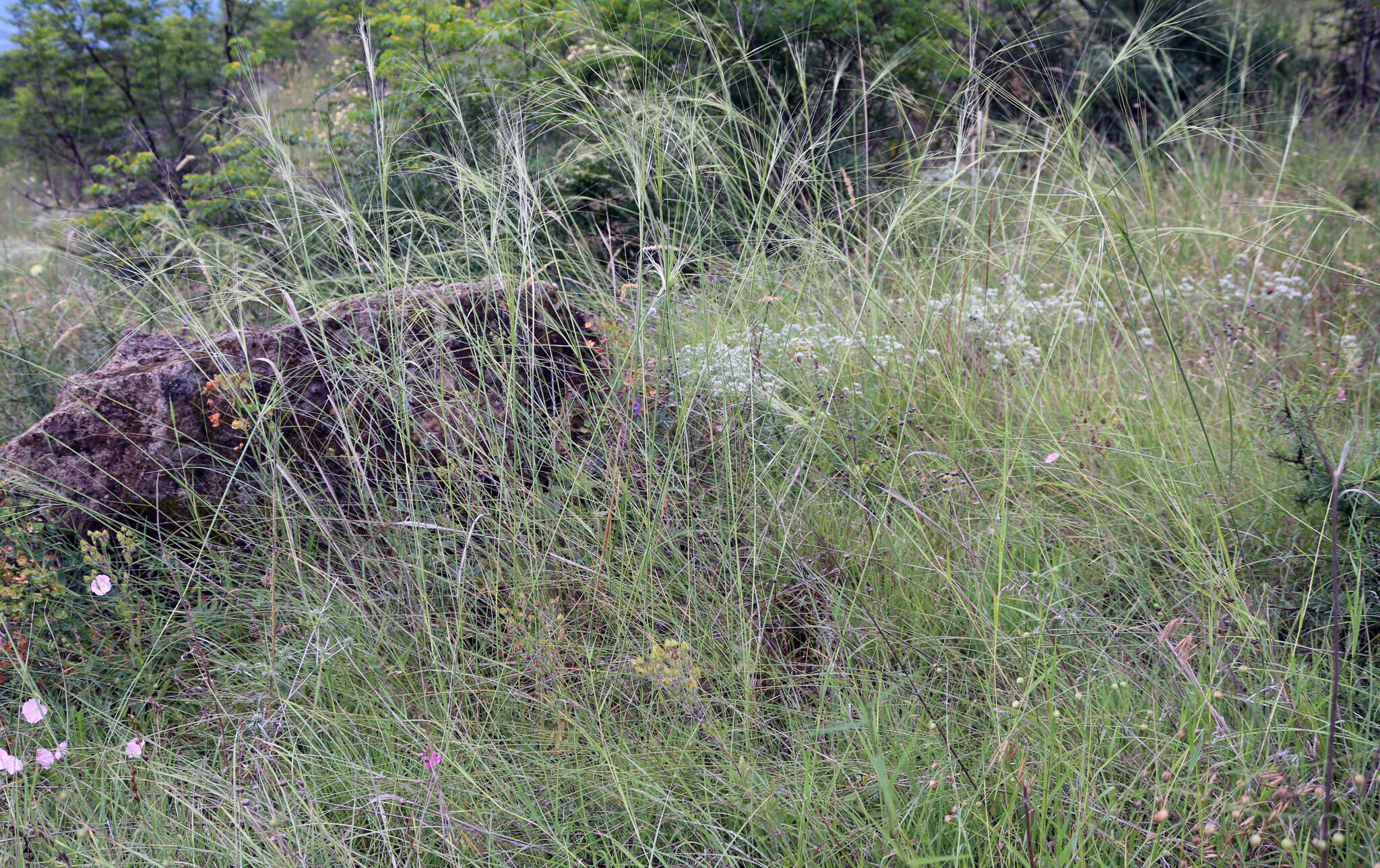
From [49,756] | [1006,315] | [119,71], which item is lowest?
[49,756]

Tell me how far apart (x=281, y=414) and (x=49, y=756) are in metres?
0.89

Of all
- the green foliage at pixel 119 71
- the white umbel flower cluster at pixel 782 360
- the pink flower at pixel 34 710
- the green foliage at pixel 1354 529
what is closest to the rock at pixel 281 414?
the white umbel flower cluster at pixel 782 360

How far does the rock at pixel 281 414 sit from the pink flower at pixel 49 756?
1.90 ft

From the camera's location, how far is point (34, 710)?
1646mm

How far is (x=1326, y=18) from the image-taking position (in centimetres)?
807

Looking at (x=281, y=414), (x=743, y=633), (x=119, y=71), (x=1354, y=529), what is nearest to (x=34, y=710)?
(x=281, y=414)

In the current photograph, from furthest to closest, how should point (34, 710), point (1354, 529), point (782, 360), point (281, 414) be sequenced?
point (782, 360), point (281, 414), point (1354, 529), point (34, 710)

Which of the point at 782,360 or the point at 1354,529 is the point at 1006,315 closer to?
the point at 782,360

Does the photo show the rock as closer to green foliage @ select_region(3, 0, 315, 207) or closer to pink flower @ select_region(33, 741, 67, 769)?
pink flower @ select_region(33, 741, 67, 769)

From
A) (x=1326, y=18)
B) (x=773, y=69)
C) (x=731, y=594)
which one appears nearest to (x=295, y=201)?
(x=731, y=594)

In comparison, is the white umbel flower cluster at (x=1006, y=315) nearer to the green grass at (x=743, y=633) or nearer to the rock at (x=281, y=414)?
the green grass at (x=743, y=633)

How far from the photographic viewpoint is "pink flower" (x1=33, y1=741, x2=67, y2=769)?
156cm

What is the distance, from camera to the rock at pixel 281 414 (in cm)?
206

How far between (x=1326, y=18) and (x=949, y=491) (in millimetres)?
9210
